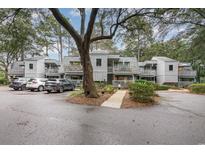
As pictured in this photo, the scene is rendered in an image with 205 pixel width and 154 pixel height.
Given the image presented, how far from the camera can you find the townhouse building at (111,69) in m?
32.6

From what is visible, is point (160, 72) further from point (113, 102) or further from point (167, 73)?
point (113, 102)

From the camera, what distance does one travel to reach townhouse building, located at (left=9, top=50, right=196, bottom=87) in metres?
32.6

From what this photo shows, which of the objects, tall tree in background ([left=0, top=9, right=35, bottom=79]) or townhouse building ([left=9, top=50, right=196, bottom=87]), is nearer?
tall tree in background ([left=0, top=9, right=35, bottom=79])

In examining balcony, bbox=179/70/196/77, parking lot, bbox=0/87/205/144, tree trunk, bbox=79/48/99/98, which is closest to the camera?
parking lot, bbox=0/87/205/144

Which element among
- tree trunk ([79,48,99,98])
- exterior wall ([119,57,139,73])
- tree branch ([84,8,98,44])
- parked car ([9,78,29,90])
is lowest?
parked car ([9,78,29,90])

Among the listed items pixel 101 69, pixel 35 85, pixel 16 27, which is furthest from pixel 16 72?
pixel 16 27

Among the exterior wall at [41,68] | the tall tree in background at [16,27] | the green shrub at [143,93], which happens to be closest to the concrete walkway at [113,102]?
the green shrub at [143,93]

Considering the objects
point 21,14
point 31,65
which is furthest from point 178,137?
point 31,65

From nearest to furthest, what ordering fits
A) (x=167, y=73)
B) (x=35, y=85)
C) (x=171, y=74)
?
(x=35, y=85)
(x=167, y=73)
(x=171, y=74)

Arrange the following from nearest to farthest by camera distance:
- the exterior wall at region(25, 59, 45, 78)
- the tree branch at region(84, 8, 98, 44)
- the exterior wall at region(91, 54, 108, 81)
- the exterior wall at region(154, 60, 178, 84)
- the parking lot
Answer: the parking lot < the tree branch at region(84, 8, 98, 44) < the exterior wall at region(91, 54, 108, 81) < the exterior wall at region(154, 60, 178, 84) < the exterior wall at region(25, 59, 45, 78)

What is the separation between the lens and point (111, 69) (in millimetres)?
33250

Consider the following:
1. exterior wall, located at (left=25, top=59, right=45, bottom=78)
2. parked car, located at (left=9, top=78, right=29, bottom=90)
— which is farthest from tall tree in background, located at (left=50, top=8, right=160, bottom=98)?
exterior wall, located at (left=25, top=59, right=45, bottom=78)

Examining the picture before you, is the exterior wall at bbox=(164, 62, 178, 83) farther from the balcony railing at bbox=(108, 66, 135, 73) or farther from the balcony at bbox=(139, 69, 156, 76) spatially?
the balcony railing at bbox=(108, 66, 135, 73)
